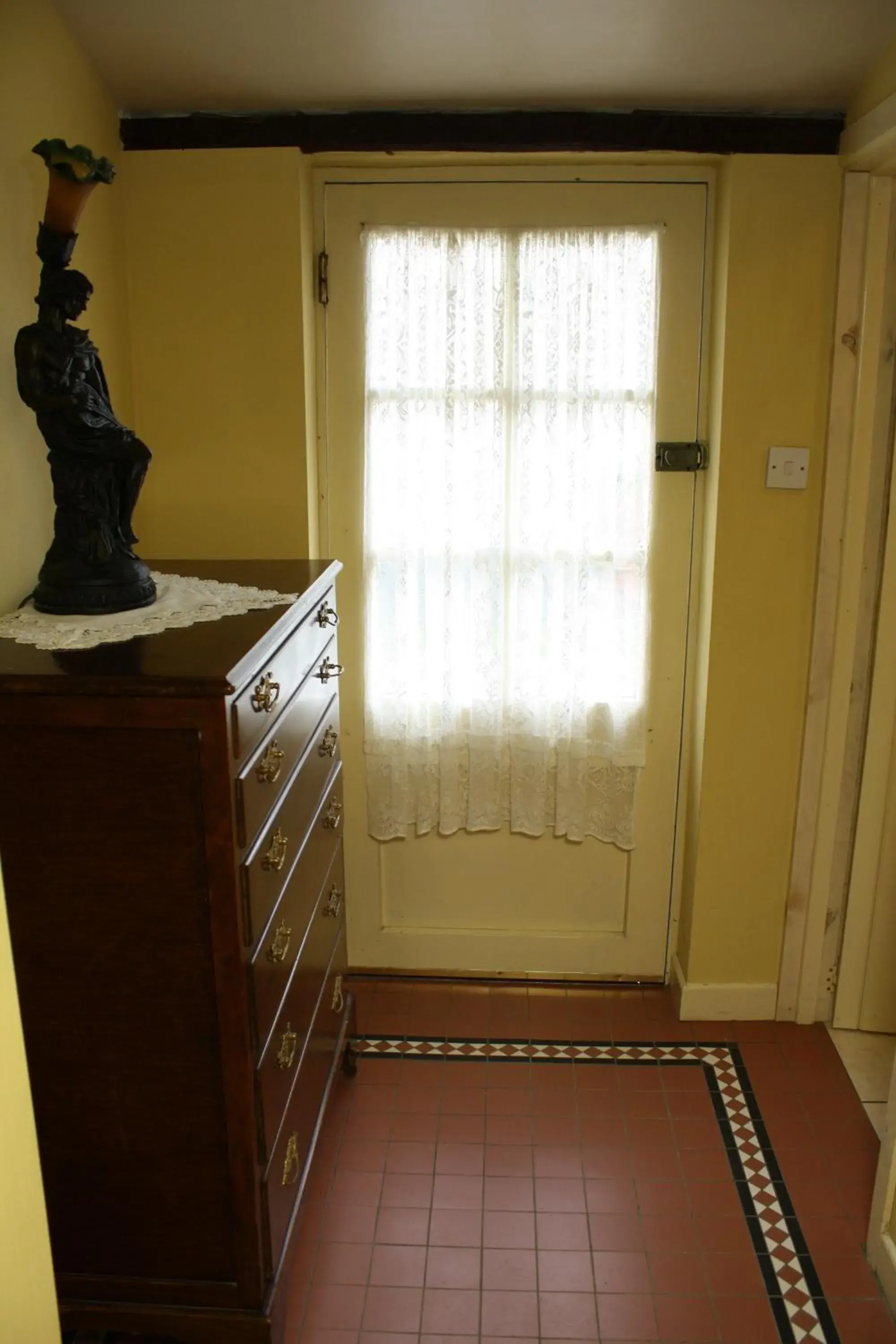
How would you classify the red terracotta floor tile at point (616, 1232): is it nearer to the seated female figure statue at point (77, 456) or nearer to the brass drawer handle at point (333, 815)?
the brass drawer handle at point (333, 815)

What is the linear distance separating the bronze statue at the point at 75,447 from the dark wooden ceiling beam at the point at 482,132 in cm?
82

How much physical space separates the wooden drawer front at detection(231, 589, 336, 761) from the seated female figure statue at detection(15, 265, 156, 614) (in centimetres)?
28

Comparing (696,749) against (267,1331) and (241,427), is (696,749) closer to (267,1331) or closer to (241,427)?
(241,427)

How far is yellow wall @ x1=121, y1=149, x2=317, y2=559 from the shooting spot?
250 centimetres

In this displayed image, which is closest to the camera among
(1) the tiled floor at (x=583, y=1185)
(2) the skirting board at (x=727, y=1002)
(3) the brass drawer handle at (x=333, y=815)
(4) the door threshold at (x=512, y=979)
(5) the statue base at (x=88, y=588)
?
(5) the statue base at (x=88, y=588)

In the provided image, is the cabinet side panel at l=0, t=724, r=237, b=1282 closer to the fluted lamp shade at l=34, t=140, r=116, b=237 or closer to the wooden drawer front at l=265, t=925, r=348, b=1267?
the wooden drawer front at l=265, t=925, r=348, b=1267

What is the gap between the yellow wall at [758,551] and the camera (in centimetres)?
248

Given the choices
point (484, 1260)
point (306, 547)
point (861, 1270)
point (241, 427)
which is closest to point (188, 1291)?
point (484, 1260)

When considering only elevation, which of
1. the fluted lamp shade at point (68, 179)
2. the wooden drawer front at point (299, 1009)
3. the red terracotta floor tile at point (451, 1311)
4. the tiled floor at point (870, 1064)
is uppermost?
the fluted lamp shade at point (68, 179)

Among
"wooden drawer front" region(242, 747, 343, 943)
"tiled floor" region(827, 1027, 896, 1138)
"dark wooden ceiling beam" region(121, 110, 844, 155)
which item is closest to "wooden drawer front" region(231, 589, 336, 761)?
"wooden drawer front" region(242, 747, 343, 943)

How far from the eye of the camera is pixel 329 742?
228cm

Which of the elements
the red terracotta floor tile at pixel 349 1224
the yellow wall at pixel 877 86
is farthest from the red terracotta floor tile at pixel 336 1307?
the yellow wall at pixel 877 86

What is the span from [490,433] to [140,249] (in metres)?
0.94

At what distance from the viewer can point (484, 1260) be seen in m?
2.14
